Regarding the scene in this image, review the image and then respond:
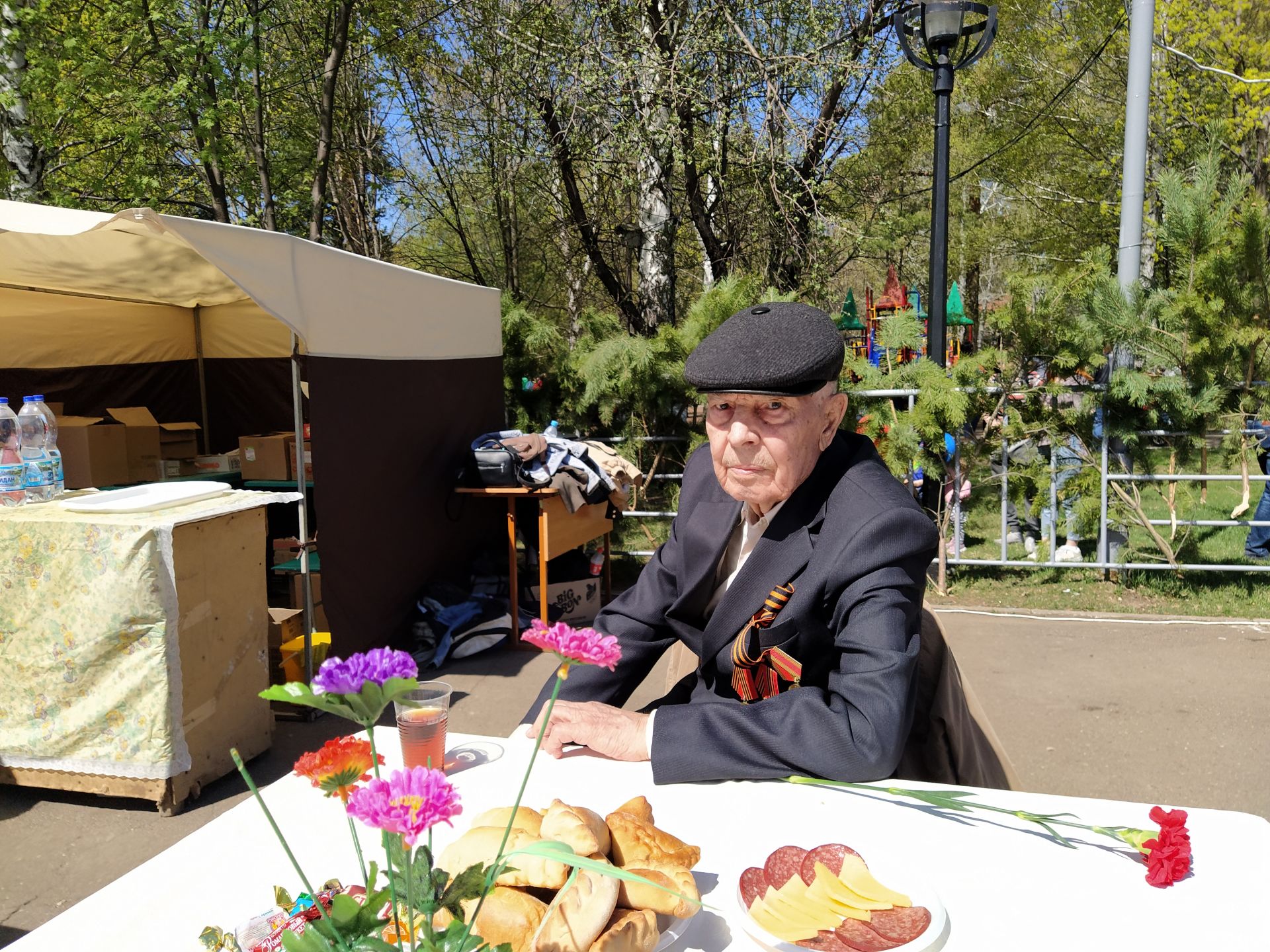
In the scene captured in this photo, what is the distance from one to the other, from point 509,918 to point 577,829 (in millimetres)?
152

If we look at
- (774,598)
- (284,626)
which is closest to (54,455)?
(284,626)

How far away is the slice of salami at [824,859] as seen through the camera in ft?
4.27

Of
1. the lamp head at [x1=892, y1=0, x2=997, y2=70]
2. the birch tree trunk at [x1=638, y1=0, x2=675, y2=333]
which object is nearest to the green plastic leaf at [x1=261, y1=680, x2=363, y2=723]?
the lamp head at [x1=892, y1=0, x2=997, y2=70]

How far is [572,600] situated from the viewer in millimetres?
6539

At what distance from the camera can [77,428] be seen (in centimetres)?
662

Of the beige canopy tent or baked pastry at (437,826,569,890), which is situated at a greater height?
the beige canopy tent

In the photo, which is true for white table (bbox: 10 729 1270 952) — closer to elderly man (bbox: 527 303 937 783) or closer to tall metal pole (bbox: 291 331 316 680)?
elderly man (bbox: 527 303 937 783)

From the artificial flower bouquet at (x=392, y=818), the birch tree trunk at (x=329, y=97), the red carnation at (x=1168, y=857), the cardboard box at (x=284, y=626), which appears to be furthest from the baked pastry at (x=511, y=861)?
the birch tree trunk at (x=329, y=97)

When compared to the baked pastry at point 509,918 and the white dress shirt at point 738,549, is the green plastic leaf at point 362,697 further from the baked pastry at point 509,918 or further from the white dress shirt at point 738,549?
the white dress shirt at point 738,549

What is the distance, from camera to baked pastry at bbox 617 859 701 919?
45.9 inches

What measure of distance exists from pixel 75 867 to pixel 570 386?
4.94 meters

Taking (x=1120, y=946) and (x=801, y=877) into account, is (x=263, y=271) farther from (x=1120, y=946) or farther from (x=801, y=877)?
(x=1120, y=946)

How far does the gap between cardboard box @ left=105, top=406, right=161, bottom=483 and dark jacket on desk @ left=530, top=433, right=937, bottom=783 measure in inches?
242

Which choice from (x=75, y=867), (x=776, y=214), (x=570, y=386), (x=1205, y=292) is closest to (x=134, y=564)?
(x=75, y=867)
